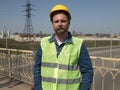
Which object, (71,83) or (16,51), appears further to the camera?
(16,51)

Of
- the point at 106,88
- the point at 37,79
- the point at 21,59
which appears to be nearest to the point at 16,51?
the point at 21,59

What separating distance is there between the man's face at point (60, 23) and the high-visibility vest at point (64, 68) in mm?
144

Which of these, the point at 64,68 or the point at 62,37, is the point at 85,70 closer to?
the point at 64,68

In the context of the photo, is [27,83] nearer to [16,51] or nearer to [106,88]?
[16,51]

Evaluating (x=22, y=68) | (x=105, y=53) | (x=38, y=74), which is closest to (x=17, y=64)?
(x=22, y=68)

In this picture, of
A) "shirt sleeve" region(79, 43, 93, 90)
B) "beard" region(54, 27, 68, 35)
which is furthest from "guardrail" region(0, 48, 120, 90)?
"beard" region(54, 27, 68, 35)

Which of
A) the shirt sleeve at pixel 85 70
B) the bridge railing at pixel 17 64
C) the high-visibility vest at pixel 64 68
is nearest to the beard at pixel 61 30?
the high-visibility vest at pixel 64 68

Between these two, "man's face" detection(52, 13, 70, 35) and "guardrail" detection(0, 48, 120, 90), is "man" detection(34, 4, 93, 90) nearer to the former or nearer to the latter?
"man's face" detection(52, 13, 70, 35)

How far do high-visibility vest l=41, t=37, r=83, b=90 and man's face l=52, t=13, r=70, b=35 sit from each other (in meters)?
0.14

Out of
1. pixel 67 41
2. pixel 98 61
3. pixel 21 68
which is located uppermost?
pixel 67 41

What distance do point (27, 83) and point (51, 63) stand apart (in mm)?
4899

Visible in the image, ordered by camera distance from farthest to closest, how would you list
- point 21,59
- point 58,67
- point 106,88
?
point 21,59
point 106,88
point 58,67

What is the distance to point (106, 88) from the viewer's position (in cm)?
661

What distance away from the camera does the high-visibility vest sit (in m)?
2.01
